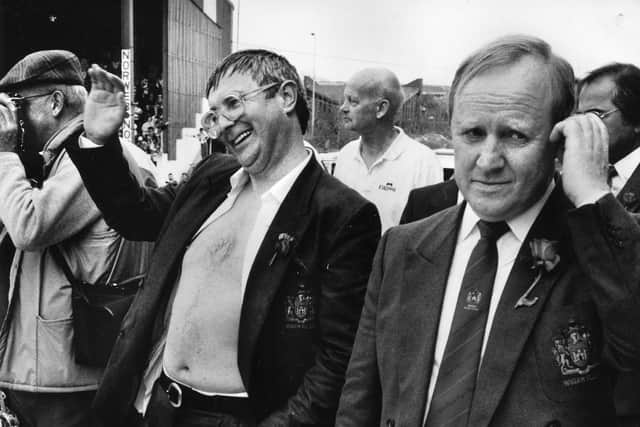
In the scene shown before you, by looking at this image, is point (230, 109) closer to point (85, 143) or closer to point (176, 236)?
point (176, 236)

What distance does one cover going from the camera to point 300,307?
7.75 feet

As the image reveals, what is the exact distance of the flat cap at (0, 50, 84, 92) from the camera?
11.1 ft

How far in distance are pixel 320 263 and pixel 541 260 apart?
912mm

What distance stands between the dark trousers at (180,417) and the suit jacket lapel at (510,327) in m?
1.02

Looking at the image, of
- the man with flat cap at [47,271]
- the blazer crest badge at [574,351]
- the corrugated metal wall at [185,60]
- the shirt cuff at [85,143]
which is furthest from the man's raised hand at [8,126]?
the corrugated metal wall at [185,60]

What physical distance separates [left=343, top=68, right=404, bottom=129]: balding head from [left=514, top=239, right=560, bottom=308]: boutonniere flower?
12.5ft

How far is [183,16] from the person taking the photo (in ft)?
63.5

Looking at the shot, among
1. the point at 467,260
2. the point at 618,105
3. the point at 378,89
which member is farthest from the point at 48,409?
the point at 378,89

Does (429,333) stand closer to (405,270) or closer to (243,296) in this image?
(405,270)

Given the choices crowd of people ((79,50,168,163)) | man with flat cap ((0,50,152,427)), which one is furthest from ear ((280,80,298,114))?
crowd of people ((79,50,168,163))

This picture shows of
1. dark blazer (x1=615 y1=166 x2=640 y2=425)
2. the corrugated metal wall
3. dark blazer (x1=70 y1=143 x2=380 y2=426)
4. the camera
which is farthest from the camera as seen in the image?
the corrugated metal wall

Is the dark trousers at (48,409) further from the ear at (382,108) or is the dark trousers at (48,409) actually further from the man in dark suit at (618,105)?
the ear at (382,108)

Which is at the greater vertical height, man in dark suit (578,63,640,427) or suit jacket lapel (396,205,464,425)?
man in dark suit (578,63,640,427)

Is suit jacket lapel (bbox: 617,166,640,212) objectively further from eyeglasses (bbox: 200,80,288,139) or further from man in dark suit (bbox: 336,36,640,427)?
eyeglasses (bbox: 200,80,288,139)
